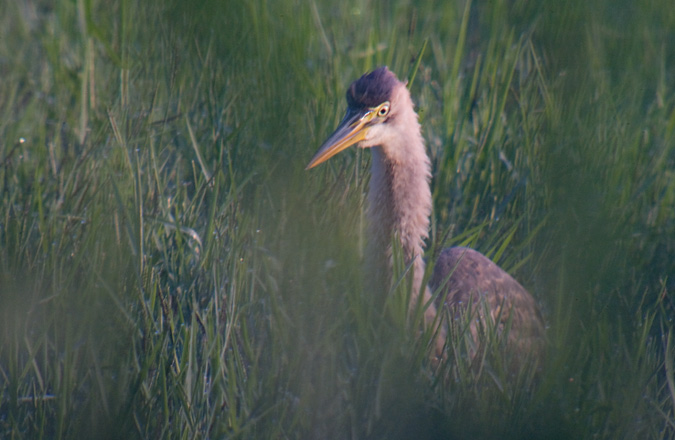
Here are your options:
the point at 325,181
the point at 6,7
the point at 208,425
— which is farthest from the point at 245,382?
the point at 6,7

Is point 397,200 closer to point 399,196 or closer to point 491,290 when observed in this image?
point 399,196

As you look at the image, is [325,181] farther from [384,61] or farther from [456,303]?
[384,61]

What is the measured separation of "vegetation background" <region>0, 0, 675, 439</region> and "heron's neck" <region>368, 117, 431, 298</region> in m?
0.31

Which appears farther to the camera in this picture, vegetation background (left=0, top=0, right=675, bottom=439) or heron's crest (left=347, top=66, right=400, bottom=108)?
heron's crest (left=347, top=66, right=400, bottom=108)

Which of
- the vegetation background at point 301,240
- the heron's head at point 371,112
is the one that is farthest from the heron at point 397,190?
the vegetation background at point 301,240

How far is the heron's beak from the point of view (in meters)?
2.35

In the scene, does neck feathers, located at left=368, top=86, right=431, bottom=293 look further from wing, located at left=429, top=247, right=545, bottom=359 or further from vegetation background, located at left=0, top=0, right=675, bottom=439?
vegetation background, located at left=0, top=0, right=675, bottom=439

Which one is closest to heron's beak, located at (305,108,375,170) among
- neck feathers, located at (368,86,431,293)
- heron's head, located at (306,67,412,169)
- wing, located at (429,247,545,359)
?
heron's head, located at (306,67,412,169)

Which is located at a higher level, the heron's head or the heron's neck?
the heron's head

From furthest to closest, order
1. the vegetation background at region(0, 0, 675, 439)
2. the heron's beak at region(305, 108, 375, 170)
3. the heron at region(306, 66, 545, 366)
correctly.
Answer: the heron at region(306, 66, 545, 366) < the heron's beak at region(305, 108, 375, 170) < the vegetation background at region(0, 0, 675, 439)

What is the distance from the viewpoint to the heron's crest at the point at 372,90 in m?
2.46

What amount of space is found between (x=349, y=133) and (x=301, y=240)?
4.35 feet

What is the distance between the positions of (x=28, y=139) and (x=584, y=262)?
283 cm

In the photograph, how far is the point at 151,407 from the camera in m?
1.74
